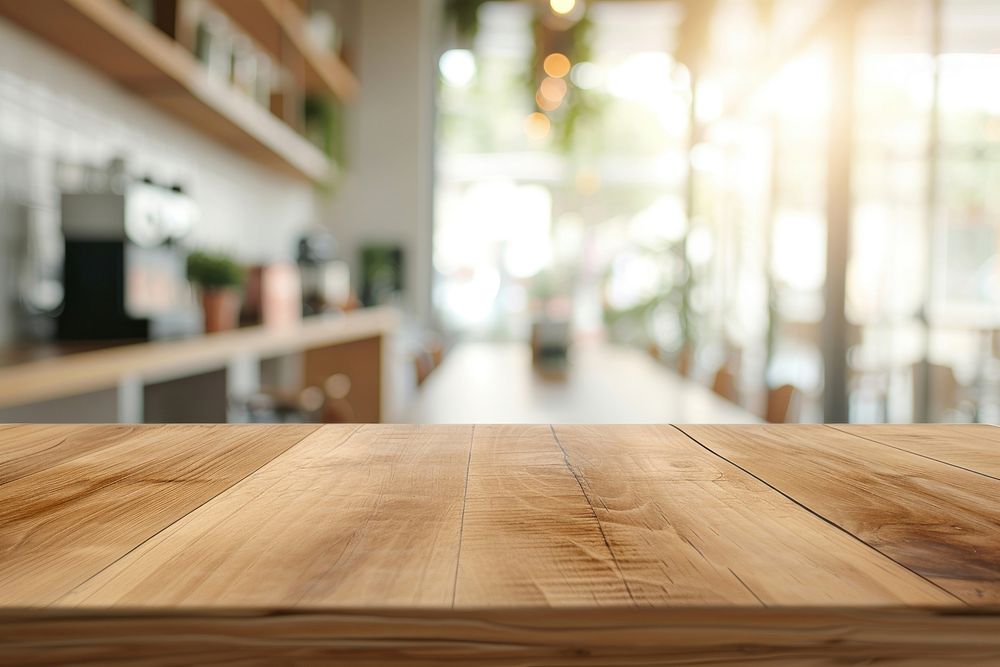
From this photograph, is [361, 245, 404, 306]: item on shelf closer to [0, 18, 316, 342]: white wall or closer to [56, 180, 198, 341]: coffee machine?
[0, 18, 316, 342]: white wall

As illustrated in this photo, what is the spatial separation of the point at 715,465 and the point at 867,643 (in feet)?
1.11

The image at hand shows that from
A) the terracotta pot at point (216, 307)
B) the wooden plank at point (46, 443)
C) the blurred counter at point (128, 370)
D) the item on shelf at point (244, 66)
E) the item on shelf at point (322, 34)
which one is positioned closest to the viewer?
the wooden plank at point (46, 443)

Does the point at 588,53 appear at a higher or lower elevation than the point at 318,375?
higher

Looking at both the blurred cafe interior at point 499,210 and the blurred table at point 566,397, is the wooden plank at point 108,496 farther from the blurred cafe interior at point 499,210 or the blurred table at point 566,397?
the blurred table at point 566,397

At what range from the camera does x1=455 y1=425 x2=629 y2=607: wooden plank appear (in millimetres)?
453

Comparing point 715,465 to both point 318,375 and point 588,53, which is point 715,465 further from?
point 588,53

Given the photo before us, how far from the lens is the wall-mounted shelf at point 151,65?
222cm

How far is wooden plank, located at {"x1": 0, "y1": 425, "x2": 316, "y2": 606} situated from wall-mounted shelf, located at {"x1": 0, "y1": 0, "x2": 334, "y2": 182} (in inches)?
65.9

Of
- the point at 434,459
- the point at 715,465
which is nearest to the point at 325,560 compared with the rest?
the point at 434,459

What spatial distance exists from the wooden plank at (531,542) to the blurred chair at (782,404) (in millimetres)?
2021

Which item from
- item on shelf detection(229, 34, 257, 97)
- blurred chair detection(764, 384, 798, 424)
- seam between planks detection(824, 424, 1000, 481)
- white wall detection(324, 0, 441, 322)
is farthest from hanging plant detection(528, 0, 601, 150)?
seam between planks detection(824, 424, 1000, 481)

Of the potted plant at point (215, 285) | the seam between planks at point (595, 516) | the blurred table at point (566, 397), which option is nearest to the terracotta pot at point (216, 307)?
the potted plant at point (215, 285)

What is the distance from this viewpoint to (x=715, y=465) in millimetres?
780

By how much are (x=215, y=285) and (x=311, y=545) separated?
259 centimetres
